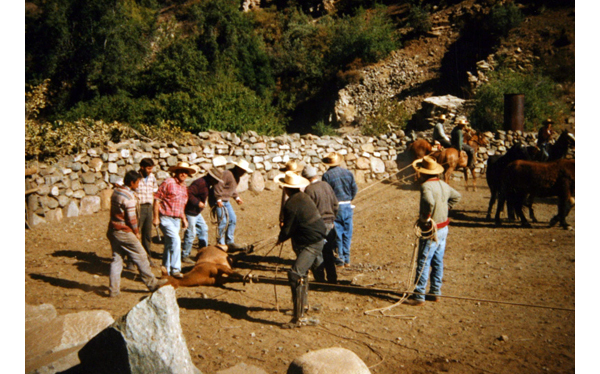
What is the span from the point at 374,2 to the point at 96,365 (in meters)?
33.6

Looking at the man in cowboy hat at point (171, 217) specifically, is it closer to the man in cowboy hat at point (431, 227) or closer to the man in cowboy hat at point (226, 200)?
the man in cowboy hat at point (226, 200)

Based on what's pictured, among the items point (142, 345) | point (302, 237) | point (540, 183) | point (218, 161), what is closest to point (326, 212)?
point (302, 237)

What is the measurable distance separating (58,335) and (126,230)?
5.46ft

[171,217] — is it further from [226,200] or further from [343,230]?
[343,230]

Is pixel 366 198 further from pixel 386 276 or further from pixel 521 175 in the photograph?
pixel 386 276

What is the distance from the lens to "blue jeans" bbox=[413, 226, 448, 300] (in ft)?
19.5

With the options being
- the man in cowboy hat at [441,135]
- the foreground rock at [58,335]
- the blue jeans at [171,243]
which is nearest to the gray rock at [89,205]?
the blue jeans at [171,243]

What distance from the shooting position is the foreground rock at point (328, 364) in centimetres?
394

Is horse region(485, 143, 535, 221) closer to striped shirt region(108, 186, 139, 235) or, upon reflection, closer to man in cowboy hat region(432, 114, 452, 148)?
man in cowboy hat region(432, 114, 452, 148)

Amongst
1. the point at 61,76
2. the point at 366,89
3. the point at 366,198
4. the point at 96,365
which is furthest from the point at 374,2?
the point at 96,365

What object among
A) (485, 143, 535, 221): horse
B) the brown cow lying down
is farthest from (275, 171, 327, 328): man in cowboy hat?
(485, 143, 535, 221): horse

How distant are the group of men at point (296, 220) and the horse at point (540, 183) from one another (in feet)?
14.3

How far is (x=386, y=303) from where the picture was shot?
627cm

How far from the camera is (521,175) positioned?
33.0 feet
